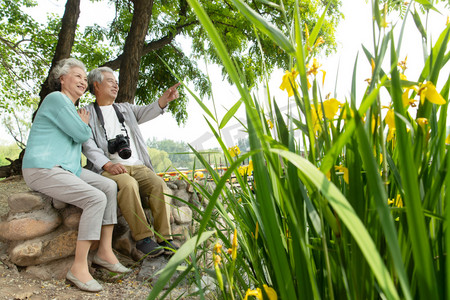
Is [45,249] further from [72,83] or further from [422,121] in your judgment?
[422,121]

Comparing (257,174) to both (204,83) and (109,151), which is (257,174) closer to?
(109,151)

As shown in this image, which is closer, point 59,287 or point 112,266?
point 59,287

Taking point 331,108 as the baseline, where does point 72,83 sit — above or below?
above

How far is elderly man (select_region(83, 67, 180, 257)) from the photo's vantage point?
264 cm

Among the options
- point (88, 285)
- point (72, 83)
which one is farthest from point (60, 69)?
point (88, 285)

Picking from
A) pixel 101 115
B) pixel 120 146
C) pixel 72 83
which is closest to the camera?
pixel 72 83

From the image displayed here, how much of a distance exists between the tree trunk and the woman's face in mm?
2181

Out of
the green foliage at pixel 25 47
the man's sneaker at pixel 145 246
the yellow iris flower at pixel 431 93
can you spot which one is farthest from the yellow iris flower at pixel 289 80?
the green foliage at pixel 25 47

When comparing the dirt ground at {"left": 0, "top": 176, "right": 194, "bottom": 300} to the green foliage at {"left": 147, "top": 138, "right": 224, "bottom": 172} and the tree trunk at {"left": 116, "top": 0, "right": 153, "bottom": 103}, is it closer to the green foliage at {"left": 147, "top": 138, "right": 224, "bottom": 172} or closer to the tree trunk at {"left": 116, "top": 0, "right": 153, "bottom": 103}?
the green foliage at {"left": 147, "top": 138, "right": 224, "bottom": 172}

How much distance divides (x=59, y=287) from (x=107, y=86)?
1.61m

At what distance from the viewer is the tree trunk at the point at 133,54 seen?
496 centimetres

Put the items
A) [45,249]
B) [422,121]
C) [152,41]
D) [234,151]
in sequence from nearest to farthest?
[422,121] → [234,151] → [45,249] → [152,41]

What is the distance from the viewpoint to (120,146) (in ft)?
9.38

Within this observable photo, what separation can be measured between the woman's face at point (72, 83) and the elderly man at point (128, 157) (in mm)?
301
